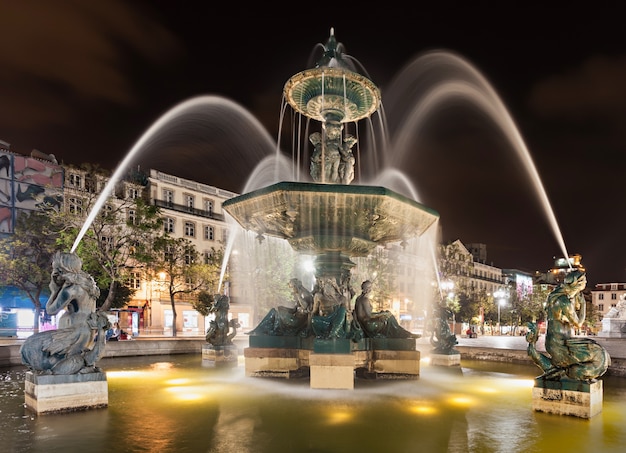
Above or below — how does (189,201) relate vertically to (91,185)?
above

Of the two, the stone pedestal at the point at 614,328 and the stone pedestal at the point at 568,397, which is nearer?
the stone pedestal at the point at 568,397

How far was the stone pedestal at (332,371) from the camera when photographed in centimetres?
1011

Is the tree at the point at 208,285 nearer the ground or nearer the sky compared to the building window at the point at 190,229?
nearer the ground

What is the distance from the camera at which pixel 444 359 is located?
50.7 feet

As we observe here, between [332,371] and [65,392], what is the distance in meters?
5.01

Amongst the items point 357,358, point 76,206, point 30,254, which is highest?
point 76,206

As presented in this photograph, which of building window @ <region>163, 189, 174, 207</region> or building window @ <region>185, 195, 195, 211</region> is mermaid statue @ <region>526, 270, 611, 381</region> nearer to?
building window @ <region>163, 189, 174, 207</region>

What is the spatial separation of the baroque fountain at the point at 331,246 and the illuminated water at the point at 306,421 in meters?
0.84

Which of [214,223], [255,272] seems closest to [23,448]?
[255,272]

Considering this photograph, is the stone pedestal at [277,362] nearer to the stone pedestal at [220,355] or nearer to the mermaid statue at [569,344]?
the stone pedestal at [220,355]

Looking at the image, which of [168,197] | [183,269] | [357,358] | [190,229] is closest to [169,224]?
[168,197]

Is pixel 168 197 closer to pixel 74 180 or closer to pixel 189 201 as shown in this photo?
pixel 189 201

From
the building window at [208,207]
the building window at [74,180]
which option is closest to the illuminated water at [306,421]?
the building window at [74,180]

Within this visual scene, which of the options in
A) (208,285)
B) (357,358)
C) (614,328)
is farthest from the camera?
(208,285)
